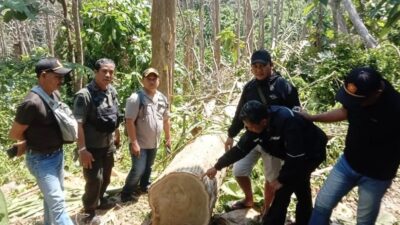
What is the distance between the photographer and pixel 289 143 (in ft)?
10.7

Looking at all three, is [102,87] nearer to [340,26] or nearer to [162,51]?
[162,51]

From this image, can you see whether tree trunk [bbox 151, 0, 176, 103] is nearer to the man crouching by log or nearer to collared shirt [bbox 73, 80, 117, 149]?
collared shirt [bbox 73, 80, 117, 149]

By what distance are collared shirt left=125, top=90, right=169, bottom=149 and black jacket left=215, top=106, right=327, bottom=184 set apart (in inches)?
52.3

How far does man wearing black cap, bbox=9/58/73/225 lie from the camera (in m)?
3.25

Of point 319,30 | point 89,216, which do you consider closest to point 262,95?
point 89,216

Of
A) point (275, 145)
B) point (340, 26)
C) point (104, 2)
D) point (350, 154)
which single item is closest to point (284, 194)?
point (275, 145)

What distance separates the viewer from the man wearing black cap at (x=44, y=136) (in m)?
3.25

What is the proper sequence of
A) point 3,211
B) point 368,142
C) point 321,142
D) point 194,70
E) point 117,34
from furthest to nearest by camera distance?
point 194,70 → point 117,34 → point 321,142 → point 368,142 → point 3,211

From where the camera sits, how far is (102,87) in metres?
4.13

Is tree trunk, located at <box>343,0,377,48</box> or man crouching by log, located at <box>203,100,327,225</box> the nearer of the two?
man crouching by log, located at <box>203,100,327,225</box>

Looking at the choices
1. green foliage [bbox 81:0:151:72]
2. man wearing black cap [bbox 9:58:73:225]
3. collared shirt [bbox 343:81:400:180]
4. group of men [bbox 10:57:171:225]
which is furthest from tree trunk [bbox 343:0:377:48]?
man wearing black cap [bbox 9:58:73:225]

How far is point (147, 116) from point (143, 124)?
101mm

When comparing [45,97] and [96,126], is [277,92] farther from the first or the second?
[45,97]

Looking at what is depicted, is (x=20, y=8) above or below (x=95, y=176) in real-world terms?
above
